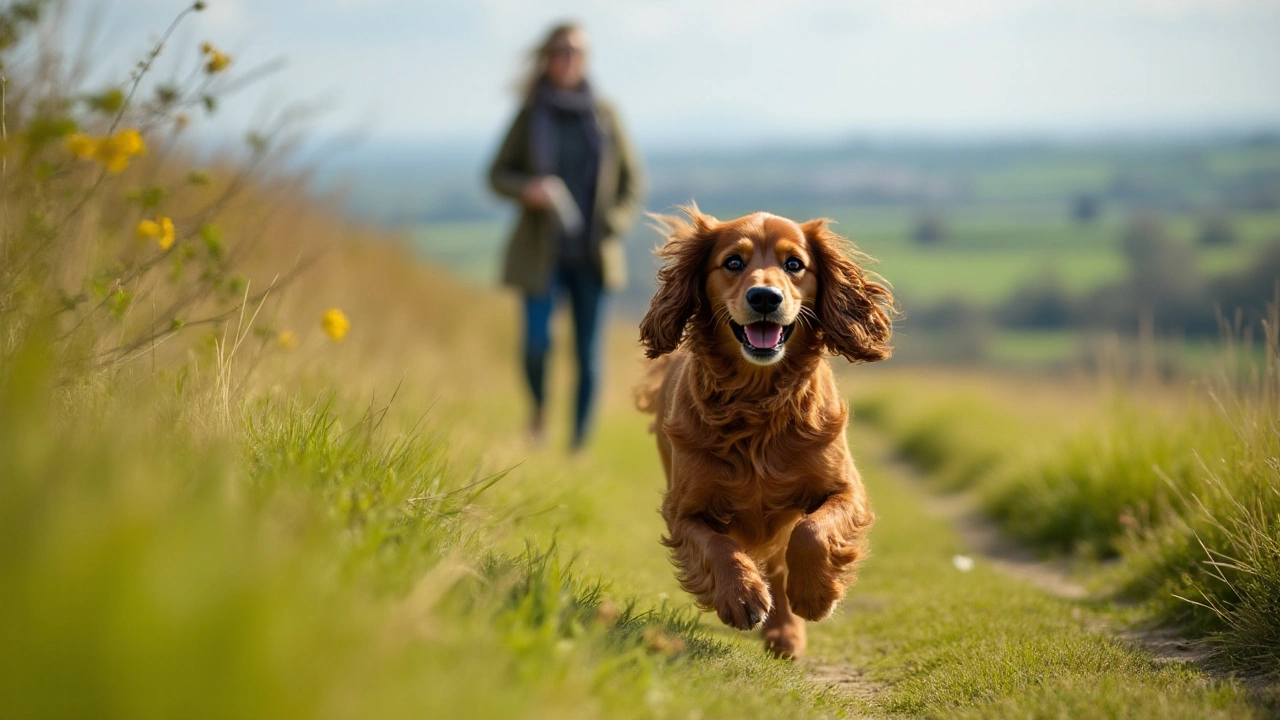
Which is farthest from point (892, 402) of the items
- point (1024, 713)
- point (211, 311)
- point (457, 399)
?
point (1024, 713)

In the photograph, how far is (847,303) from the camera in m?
3.84

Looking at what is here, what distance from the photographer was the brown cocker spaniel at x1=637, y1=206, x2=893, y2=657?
341 cm

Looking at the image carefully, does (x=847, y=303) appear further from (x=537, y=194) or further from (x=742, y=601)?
(x=537, y=194)

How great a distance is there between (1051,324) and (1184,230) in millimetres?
5246

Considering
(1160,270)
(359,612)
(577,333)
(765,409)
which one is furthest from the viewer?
(1160,270)

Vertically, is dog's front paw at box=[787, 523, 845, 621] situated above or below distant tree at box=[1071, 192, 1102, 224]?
above

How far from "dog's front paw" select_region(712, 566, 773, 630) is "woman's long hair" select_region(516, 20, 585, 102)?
5014 mm

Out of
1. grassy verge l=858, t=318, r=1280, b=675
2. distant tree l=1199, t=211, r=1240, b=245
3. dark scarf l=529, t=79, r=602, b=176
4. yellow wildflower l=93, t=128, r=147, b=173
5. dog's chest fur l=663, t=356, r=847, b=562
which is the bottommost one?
distant tree l=1199, t=211, r=1240, b=245

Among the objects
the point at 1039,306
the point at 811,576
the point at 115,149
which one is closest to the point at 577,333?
the point at 811,576

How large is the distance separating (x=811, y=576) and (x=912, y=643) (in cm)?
71

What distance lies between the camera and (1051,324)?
35.6 metres

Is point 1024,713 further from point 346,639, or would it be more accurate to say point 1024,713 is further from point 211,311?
point 211,311

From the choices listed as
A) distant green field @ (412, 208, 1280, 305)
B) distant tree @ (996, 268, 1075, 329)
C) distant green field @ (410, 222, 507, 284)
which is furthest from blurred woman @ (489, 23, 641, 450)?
distant tree @ (996, 268, 1075, 329)

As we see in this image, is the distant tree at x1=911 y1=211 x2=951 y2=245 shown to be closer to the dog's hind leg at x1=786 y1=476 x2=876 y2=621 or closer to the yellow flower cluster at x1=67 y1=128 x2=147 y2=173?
the dog's hind leg at x1=786 y1=476 x2=876 y2=621
